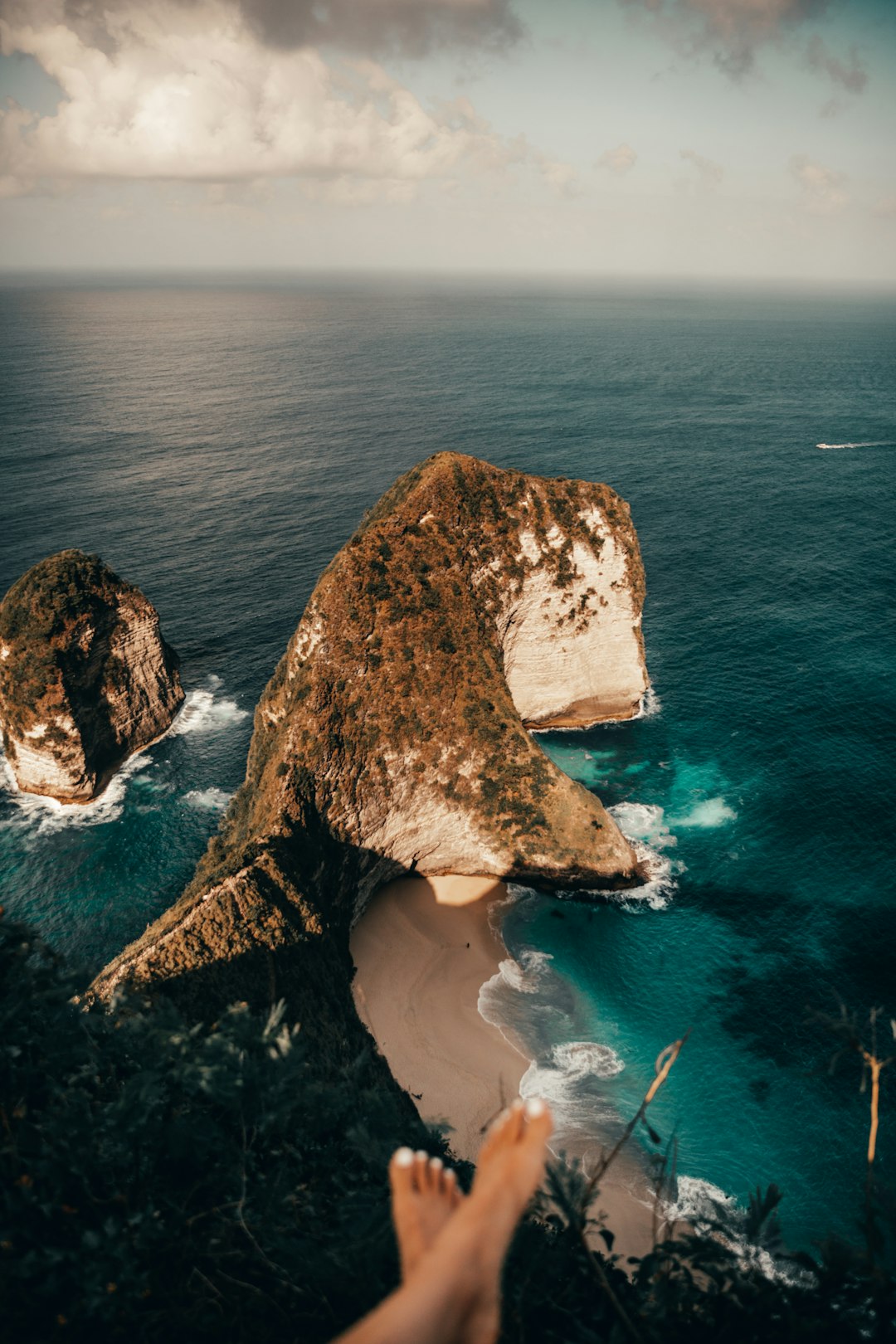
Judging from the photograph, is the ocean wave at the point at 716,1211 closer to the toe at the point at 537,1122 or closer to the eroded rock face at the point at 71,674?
the toe at the point at 537,1122

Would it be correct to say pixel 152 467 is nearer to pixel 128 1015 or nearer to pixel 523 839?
pixel 523 839

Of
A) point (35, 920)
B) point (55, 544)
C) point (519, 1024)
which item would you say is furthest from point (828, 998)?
point (55, 544)

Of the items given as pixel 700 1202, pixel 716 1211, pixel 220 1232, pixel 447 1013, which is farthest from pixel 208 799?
pixel 220 1232

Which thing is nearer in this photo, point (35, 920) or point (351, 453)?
point (35, 920)

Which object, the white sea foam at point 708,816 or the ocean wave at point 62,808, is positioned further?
the ocean wave at point 62,808

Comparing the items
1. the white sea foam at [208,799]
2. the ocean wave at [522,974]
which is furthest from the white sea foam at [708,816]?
the white sea foam at [208,799]

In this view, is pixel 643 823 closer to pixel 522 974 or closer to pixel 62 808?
pixel 522 974
